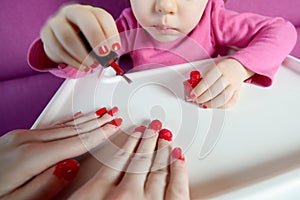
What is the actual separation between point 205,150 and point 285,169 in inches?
2.9

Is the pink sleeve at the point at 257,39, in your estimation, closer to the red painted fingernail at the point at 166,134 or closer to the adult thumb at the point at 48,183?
the red painted fingernail at the point at 166,134

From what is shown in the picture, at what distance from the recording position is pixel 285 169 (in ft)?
0.89

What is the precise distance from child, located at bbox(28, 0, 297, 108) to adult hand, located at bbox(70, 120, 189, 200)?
0.27 ft

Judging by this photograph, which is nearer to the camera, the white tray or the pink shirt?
the white tray

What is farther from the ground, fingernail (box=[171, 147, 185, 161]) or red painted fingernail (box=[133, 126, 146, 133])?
red painted fingernail (box=[133, 126, 146, 133])

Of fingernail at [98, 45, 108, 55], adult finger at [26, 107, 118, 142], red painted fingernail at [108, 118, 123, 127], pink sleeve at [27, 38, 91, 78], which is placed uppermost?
fingernail at [98, 45, 108, 55]

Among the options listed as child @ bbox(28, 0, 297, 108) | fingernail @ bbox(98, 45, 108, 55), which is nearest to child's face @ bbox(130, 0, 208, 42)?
child @ bbox(28, 0, 297, 108)

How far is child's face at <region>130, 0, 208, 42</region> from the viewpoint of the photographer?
0.33 metres

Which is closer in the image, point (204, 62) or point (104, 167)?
point (104, 167)

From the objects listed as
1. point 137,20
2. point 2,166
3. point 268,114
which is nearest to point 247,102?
point 268,114

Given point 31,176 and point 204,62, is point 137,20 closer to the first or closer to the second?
point 204,62

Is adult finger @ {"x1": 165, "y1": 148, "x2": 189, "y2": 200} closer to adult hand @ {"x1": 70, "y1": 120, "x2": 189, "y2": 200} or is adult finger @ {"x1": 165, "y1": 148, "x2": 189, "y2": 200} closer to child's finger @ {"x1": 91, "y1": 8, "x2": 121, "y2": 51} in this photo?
adult hand @ {"x1": 70, "y1": 120, "x2": 189, "y2": 200}

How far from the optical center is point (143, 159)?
30 centimetres

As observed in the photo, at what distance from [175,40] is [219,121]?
0.43 feet
